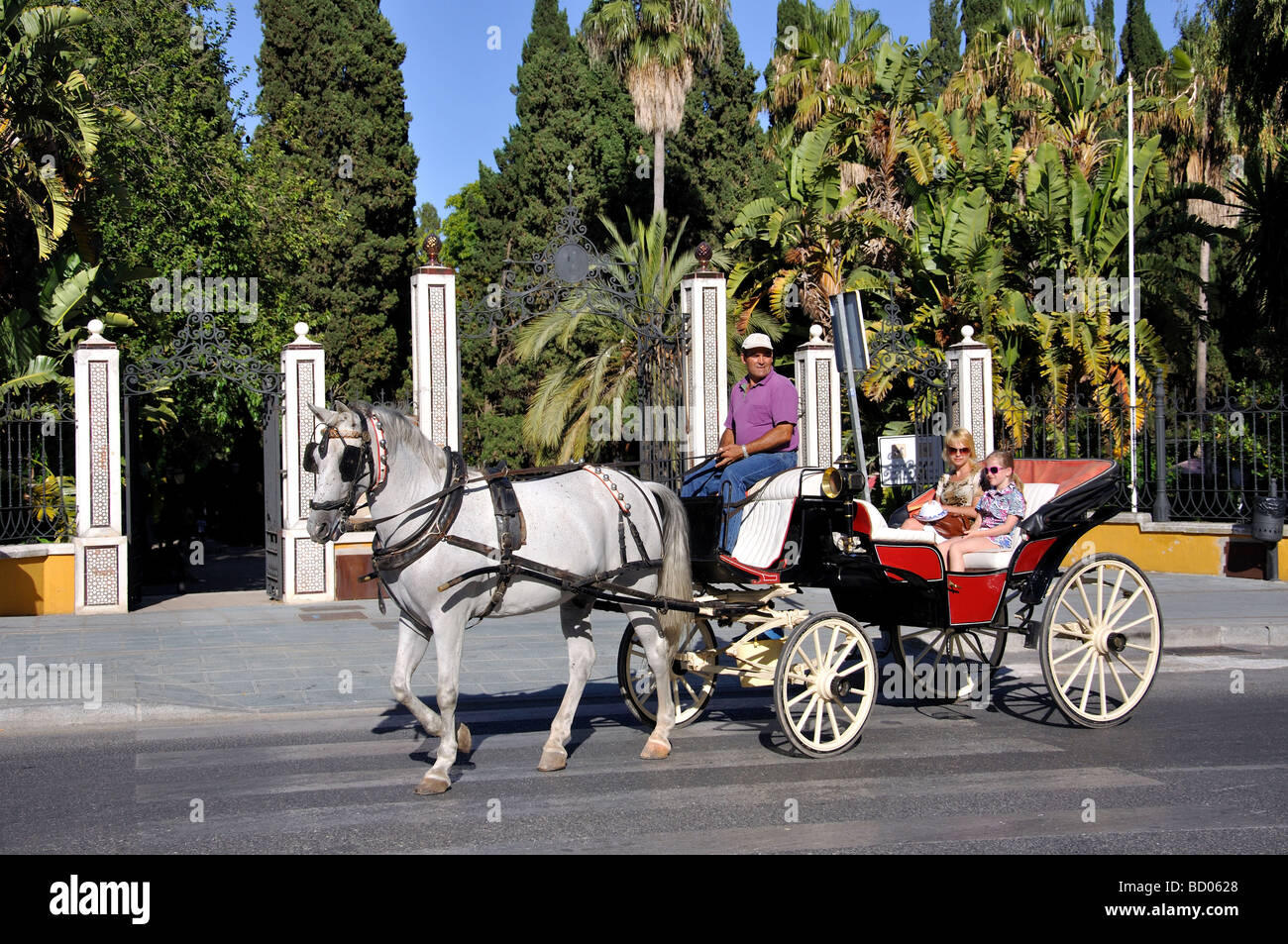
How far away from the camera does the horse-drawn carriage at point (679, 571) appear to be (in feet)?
22.4

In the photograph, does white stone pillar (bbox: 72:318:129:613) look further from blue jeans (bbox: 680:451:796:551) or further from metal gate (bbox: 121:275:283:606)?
blue jeans (bbox: 680:451:796:551)

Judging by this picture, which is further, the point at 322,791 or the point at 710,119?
the point at 710,119

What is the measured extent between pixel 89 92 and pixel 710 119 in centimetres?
2282

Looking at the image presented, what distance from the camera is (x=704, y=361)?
17094mm

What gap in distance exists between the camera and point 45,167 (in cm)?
1566

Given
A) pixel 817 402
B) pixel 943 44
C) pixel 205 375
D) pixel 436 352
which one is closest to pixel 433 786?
pixel 436 352

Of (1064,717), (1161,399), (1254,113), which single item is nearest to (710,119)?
(1254,113)

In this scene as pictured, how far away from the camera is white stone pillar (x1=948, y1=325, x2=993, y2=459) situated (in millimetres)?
18906

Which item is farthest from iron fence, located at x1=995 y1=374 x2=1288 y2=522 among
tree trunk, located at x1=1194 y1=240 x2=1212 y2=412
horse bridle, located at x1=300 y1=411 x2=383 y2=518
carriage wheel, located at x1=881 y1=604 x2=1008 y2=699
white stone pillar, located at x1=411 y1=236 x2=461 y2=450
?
→ horse bridle, located at x1=300 y1=411 x2=383 y2=518

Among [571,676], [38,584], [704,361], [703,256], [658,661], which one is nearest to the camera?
[571,676]

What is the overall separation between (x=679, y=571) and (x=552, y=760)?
4.64ft

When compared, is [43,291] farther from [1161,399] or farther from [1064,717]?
[1161,399]

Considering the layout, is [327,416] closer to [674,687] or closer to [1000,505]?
[674,687]

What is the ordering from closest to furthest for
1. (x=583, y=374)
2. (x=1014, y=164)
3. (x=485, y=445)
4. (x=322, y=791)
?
(x=322, y=791) < (x=583, y=374) < (x=1014, y=164) < (x=485, y=445)
